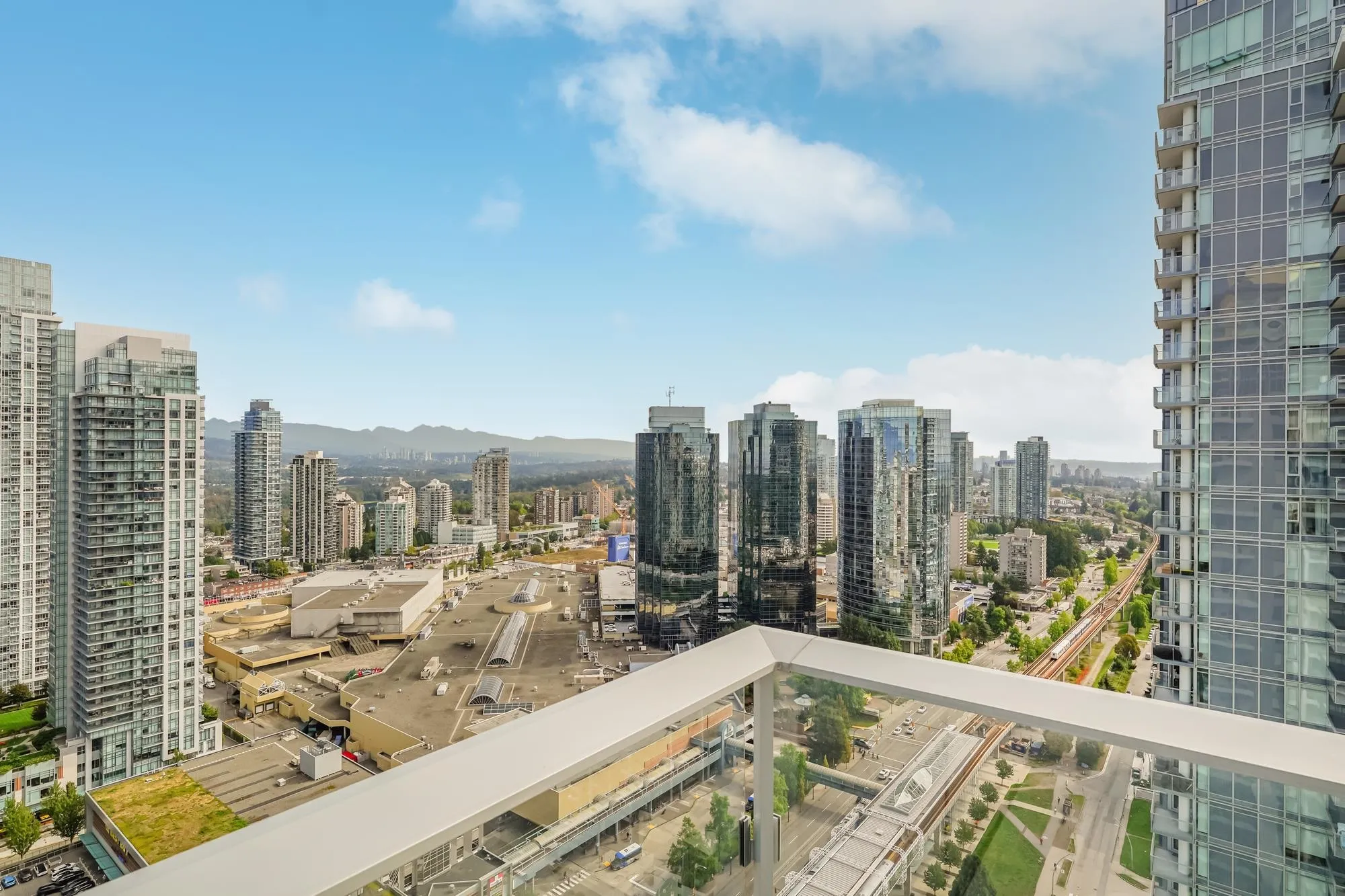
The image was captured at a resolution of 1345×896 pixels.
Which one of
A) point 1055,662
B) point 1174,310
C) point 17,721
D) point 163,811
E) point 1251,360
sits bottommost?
point 163,811

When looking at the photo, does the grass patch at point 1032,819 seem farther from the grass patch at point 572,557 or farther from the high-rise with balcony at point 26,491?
the grass patch at point 572,557

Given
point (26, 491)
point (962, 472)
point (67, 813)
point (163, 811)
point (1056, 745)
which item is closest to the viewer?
point (1056, 745)

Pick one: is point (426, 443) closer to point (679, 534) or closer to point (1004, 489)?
point (679, 534)

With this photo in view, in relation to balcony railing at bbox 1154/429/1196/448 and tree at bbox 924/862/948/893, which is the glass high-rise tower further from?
tree at bbox 924/862/948/893

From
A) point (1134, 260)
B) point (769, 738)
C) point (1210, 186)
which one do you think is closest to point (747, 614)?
point (1134, 260)

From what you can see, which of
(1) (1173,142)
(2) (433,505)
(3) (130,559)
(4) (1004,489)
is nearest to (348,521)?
(2) (433,505)

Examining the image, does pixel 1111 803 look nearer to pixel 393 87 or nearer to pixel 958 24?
pixel 958 24
